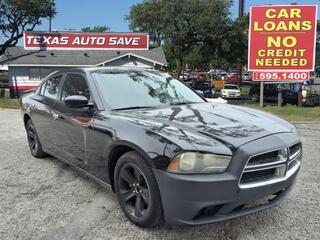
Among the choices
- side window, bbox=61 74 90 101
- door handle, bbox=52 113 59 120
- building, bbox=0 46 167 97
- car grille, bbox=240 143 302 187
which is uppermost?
building, bbox=0 46 167 97

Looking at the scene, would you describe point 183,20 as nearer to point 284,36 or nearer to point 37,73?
point 37,73

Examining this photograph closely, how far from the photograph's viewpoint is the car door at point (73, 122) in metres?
4.32

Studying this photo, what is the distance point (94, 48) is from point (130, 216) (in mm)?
31472

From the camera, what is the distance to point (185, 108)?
4.29m

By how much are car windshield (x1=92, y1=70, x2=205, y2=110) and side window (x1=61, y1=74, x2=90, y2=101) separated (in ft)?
0.57

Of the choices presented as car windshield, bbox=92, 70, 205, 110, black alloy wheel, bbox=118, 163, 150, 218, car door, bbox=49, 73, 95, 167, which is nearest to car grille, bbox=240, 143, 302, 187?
black alloy wheel, bbox=118, 163, 150, 218

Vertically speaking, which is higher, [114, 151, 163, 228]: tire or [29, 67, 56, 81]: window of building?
[29, 67, 56, 81]: window of building

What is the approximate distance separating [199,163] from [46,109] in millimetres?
3112

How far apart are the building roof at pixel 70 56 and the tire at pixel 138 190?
1094 inches

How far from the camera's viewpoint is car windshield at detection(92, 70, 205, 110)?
4.33 metres

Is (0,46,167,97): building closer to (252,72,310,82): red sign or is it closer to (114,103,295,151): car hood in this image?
(252,72,310,82): red sign

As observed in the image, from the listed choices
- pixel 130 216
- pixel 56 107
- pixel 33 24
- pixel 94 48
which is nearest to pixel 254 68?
pixel 56 107

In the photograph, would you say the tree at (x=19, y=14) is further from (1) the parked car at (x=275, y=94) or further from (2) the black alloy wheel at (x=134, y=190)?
(2) the black alloy wheel at (x=134, y=190)

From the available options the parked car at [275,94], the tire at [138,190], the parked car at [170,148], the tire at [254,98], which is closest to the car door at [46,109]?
the parked car at [170,148]
